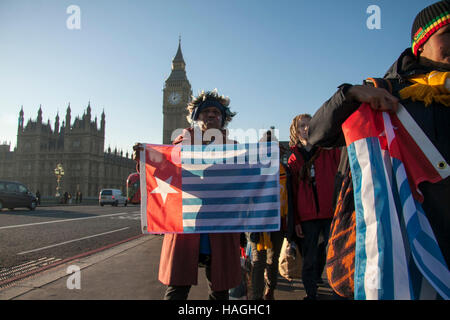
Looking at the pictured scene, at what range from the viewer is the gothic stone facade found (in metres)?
63.6

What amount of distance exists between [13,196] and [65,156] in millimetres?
55483

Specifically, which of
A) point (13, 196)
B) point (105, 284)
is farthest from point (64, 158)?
point (105, 284)

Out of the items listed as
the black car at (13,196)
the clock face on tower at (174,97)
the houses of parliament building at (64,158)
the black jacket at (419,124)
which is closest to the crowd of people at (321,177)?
the black jacket at (419,124)

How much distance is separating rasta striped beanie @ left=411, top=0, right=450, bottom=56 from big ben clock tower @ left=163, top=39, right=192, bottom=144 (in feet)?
257

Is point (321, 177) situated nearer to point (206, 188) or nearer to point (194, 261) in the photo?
point (206, 188)

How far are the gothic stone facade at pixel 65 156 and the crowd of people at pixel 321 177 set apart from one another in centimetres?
6836

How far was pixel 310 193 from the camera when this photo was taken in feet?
9.48

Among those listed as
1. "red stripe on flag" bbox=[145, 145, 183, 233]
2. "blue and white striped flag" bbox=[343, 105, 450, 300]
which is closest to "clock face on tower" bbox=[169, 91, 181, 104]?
"red stripe on flag" bbox=[145, 145, 183, 233]

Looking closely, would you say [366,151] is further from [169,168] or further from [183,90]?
[183,90]

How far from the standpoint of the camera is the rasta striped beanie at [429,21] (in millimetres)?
1215

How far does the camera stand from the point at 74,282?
10.5ft

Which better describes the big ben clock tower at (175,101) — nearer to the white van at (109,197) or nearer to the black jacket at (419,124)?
the white van at (109,197)

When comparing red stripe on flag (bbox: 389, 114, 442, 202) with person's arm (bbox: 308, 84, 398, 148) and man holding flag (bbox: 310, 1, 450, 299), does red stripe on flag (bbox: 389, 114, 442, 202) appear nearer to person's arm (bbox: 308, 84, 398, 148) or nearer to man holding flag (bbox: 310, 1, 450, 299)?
man holding flag (bbox: 310, 1, 450, 299)
